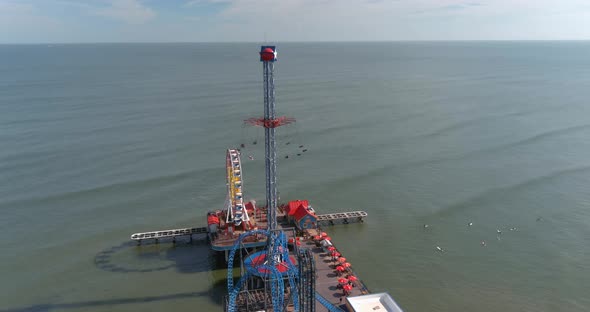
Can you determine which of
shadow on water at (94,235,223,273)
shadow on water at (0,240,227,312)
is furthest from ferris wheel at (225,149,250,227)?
shadow on water at (94,235,223,273)

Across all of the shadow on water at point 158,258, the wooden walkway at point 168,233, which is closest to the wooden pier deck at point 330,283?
the shadow on water at point 158,258

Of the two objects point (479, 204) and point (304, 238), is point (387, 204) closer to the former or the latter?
point (479, 204)

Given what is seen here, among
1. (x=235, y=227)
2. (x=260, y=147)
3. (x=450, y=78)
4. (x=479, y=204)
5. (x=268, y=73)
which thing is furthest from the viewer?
(x=450, y=78)

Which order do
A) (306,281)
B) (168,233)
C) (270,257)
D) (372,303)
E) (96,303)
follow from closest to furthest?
(306,281) → (372,303) → (270,257) → (96,303) → (168,233)

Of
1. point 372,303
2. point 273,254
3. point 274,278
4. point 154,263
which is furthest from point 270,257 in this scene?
point 154,263

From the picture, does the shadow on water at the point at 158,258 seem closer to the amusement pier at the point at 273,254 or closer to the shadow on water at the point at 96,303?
the amusement pier at the point at 273,254

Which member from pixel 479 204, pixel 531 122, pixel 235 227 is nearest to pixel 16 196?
pixel 235 227

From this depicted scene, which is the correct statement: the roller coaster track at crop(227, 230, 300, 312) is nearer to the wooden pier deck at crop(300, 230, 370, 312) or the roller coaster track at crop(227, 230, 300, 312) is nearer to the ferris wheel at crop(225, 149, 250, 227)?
the wooden pier deck at crop(300, 230, 370, 312)

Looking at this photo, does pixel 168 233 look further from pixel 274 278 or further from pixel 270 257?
pixel 274 278
